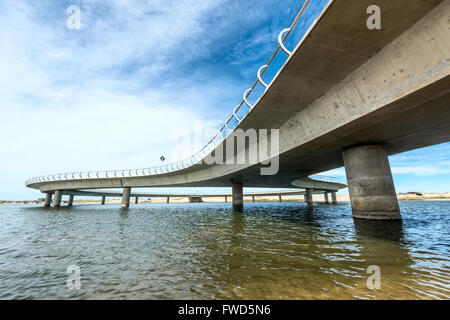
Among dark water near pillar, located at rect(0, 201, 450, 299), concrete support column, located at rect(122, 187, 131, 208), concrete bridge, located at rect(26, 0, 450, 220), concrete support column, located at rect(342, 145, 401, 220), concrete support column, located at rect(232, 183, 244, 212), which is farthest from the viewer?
concrete support column, located at rect(122, 187, 131, 208)

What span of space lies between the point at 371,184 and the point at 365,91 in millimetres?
7816

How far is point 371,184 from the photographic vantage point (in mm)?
13547

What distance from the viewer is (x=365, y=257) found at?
594cm

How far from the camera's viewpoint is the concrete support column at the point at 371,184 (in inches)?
525

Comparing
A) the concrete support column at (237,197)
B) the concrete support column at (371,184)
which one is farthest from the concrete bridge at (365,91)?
the concrete support column at (237,197)

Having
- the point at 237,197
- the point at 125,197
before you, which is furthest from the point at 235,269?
the point at 125,197

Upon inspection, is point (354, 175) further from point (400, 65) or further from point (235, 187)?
point (235, 187)

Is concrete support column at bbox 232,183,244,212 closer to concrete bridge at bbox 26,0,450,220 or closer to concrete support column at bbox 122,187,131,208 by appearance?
concrete bridge at bbox 26,0,450,220

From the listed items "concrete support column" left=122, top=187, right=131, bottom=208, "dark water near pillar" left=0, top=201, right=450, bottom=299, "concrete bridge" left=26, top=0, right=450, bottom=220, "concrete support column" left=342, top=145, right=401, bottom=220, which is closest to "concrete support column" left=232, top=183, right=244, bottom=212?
"concrete bridge" left=26, top=0, right=450, bottom=220

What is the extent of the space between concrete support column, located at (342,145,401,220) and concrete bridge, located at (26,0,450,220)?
0.20 ft

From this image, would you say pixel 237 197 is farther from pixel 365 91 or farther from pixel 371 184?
pixel 365 91

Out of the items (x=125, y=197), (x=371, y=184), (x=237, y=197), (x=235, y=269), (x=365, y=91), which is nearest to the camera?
(x=235, y=269)

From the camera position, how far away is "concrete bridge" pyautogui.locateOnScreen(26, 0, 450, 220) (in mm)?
6430
